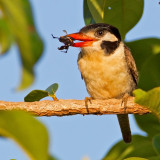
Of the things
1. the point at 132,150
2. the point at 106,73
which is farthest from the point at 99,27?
the point at 132,150

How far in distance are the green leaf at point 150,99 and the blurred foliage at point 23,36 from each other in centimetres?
86

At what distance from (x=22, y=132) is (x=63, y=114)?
6.50 feet

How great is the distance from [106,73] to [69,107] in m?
1.06

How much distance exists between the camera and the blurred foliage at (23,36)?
666 mm

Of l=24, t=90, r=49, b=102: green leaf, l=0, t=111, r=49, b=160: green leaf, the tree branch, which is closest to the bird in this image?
the tree branch

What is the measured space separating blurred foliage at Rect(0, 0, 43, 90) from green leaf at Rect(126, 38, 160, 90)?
60.4 inches

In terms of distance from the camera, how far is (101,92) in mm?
3848

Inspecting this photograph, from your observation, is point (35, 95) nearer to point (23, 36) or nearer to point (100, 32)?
point (100, 32)

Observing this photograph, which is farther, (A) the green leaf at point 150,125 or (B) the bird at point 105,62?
(B) the bird at point 105,62

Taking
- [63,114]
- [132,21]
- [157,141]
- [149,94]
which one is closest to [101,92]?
[63,114]

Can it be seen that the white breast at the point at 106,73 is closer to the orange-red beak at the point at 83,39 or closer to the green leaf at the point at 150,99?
the orange-red beak at the point at 83,39

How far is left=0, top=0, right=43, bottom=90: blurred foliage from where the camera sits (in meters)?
0.67

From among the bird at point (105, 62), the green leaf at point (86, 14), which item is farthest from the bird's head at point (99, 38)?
the green leaf at point (86, 14)

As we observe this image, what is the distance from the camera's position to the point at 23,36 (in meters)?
0.68
